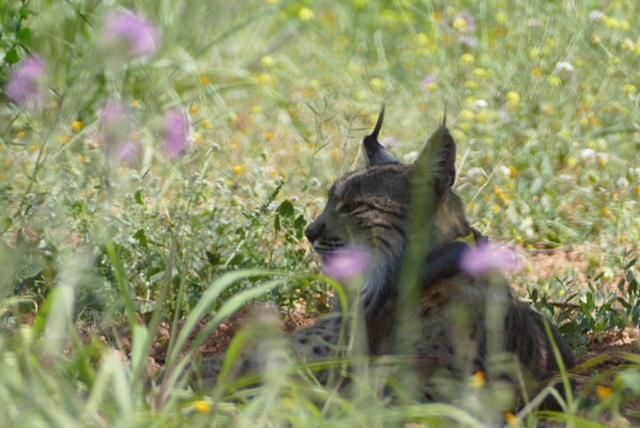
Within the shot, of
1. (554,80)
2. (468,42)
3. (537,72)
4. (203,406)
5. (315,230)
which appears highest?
(468,42)

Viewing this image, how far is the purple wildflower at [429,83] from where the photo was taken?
8250 millimetres

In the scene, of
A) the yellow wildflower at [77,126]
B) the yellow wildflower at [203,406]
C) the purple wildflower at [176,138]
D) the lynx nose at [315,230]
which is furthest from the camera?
the yellow wildflower at [77,126]

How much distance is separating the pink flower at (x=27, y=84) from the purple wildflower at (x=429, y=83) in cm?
297

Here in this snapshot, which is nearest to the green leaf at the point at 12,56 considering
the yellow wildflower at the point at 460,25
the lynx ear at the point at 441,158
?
the lynx ear at the point at 441,158

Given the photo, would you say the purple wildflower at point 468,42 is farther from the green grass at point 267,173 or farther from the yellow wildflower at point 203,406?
the yellow wildflower at point 203,406

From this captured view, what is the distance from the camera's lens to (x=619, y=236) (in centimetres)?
694

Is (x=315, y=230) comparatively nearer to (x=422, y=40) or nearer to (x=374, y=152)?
(x=374, y=152)

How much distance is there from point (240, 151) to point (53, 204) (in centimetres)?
252

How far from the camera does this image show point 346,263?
183 inches

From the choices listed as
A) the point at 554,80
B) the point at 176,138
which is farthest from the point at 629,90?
the point at 176,138

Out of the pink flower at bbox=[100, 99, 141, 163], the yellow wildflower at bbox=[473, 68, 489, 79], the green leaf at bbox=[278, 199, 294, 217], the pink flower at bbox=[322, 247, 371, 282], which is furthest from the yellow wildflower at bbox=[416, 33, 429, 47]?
the pink flower at bbox=[322, 247, 371, 282]

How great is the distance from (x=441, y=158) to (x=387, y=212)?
10.3 inches

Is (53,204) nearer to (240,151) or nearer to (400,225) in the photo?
(400,225)

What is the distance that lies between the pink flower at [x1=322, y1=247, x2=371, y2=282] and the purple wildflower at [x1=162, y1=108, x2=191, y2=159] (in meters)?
1.38
